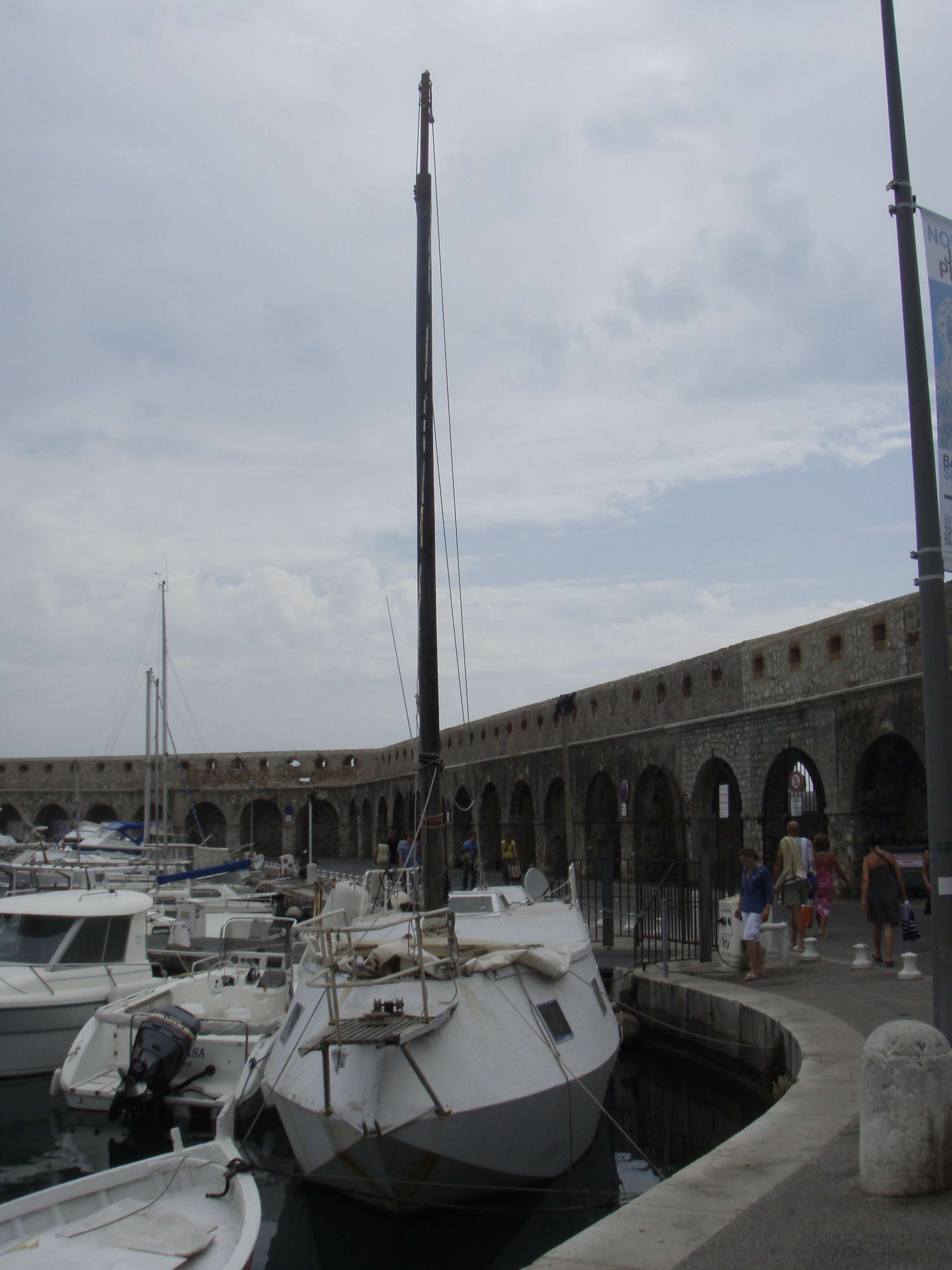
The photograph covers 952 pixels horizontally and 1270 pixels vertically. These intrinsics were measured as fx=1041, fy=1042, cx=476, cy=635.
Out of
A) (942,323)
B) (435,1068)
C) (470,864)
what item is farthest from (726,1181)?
(470,864)

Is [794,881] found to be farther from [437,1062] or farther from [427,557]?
[437,1062]

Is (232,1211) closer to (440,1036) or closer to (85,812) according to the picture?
(440,1036)

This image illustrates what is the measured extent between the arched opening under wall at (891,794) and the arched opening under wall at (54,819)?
44.5 metres

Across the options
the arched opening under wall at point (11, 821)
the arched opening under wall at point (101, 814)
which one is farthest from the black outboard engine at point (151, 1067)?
the arched opening under wall at point (11, 821)

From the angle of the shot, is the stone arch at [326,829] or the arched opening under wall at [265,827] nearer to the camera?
the arched opening under wall at [265,827]

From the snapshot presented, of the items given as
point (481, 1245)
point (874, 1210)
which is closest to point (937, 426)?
point (874, 1210)

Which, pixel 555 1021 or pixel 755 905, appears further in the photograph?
pixel 755 905

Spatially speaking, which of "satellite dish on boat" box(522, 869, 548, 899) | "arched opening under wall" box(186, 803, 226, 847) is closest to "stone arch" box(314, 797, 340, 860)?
"arched opening under wall" box(186, 803, 226, 847)

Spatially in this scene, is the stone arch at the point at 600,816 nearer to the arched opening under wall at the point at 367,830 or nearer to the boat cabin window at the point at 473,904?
the boat cabin window at the point at 473,904

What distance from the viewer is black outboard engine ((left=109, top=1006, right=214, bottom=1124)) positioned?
7.70m

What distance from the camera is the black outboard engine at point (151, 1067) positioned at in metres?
7.70

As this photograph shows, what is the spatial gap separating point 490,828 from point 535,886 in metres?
23.1

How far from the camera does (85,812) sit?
53562 mm

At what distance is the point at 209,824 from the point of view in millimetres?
52562
